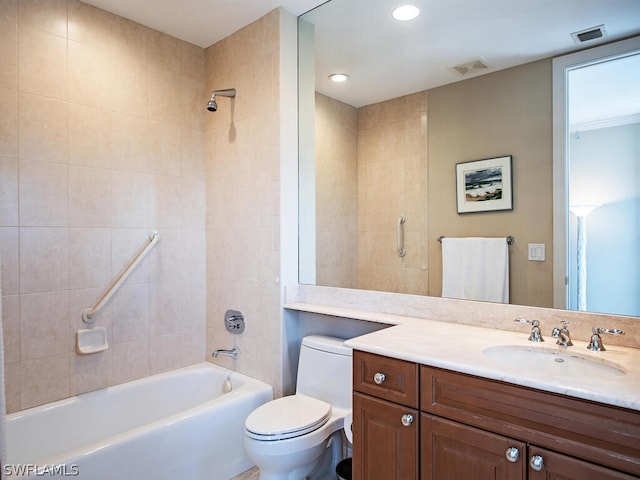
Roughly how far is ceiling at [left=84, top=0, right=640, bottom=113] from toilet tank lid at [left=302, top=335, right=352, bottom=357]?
1.36 metres

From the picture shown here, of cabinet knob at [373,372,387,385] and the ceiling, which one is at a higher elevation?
the ceiling

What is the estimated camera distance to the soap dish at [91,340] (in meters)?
2.21

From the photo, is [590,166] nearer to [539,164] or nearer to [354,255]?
[539,164]

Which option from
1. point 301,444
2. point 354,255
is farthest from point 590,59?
point 301,444

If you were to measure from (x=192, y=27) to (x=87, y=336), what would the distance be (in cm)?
198

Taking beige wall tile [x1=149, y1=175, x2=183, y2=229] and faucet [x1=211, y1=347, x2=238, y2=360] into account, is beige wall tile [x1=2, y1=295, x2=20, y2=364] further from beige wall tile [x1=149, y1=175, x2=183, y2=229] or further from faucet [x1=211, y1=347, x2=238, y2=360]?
faucet [x1=211, y1=347, x2=238, y2=360]

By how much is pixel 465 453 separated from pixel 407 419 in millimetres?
201

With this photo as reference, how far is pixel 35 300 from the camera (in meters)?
2.08

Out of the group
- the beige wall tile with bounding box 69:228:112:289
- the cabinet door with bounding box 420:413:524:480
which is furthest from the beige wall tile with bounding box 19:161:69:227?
the cabinet door with bounding box 420:413:524:480

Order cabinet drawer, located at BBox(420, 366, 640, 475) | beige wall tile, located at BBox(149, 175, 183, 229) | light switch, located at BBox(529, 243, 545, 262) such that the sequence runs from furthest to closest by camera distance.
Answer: beige wall tile, located at BBox(149, 175, 183, 229) < light switch, located at BBox(529, 243, 545, 262) < cabinet drawer, located at BBox(420, 366, 640, 475)

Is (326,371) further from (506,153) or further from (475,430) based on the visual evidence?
(506,153)

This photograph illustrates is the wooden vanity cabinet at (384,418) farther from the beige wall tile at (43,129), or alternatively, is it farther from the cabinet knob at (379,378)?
the beige wall tile at (43,129)

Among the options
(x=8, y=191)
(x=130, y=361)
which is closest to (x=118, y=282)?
(x=130, y=361)

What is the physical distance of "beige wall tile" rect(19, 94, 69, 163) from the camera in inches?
80.7
